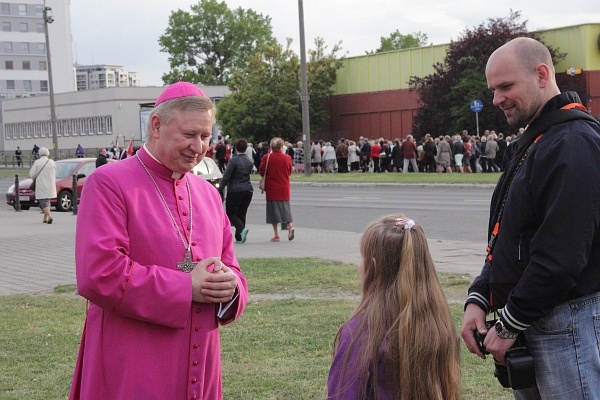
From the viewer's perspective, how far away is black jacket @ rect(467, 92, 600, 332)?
3227 millimetres

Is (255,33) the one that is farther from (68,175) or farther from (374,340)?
(374,340)

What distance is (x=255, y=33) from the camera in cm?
10319

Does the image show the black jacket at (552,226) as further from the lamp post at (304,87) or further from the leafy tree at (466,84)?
the leafy tree at (466,84)

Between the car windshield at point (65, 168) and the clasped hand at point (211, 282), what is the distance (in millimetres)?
24476

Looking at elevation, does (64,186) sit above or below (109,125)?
below

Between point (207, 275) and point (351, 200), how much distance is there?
22299 millimetres

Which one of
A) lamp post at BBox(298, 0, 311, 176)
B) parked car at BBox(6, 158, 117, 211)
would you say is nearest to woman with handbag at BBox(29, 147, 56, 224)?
parked car at BBox(6, 158, 117, 211)

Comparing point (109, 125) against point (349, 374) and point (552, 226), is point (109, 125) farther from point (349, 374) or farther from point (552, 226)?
point (552, 226)

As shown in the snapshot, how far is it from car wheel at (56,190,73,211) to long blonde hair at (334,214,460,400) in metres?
24.4

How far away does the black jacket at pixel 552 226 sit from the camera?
3227 millimetres

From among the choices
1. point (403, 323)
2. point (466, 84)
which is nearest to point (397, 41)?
point (466, 84)

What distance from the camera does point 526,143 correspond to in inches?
139

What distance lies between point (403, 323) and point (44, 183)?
19566mm

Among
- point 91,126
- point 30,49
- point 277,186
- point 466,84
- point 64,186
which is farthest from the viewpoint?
point 30,49
